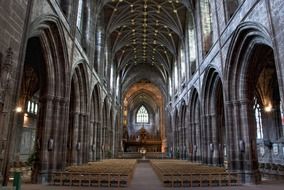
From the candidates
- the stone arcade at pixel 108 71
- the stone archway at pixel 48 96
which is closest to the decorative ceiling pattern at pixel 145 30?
the stone arcade at pixel 108 71

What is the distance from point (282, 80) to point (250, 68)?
16.5 feet

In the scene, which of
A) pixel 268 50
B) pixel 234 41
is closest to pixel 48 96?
pixel 234 41

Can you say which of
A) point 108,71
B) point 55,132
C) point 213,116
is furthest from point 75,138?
point 108,71

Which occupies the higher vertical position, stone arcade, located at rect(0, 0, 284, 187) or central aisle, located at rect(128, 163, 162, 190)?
stone arcade, located at rect(0, 0, 284, 187)

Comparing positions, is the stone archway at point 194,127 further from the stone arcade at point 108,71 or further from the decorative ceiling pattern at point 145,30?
the decorative ceiling pattern at point 145,30

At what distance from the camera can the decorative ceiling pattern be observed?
26.8 m

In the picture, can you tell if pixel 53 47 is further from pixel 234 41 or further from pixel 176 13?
pixel 176 13

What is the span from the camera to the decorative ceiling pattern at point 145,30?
2678cm

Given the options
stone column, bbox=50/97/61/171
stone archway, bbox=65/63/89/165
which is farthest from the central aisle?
stone archway, bbox=65/63/89/165

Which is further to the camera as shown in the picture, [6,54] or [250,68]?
[250,68]

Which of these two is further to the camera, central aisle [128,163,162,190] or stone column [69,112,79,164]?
stone column [69,112,79,164]

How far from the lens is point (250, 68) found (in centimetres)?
1322

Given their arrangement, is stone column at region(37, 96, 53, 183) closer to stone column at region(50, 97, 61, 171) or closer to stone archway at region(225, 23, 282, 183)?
stone column at region(50, 97, 61, 171)

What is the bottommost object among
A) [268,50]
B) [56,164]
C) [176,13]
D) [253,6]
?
[56,164]
